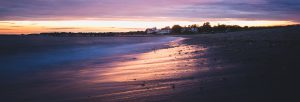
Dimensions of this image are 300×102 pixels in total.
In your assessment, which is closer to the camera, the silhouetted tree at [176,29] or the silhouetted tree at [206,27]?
the silhouetted tree at [206,27]

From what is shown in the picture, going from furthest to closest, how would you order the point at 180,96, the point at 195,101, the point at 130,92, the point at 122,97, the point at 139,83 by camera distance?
the point at 139,83, the point at 130,92, the point at 122,97, the point at 180,96, the point at 195,101

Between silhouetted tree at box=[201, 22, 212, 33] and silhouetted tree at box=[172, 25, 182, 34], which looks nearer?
silhouetted tree at box=[201, 22, 212, 33]

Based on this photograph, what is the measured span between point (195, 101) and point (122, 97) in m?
1.73

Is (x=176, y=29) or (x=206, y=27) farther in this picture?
(x=176, y=29)

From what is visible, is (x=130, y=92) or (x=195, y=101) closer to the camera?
(x=195, y=101)

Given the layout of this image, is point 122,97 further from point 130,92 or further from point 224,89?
point 224,89

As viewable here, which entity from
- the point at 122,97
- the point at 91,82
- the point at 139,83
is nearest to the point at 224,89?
the point at 122,97

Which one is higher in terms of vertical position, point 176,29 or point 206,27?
point 206,27

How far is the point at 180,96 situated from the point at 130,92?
1491mm

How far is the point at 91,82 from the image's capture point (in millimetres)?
10586

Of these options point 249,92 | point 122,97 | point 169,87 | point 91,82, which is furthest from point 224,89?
point 91,82

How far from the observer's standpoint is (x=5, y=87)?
10.6 metres

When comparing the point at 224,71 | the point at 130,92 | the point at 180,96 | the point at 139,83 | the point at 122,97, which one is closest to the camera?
the point at 180,96

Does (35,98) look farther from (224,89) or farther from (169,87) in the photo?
(224,89)
